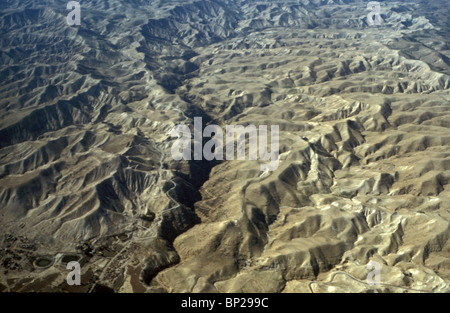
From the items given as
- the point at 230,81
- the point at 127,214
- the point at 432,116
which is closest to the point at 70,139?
the point at 127,214

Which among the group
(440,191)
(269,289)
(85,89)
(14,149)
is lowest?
(269,289)

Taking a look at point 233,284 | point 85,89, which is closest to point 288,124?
point 233,284

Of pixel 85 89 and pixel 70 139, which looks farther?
pixel 85 89

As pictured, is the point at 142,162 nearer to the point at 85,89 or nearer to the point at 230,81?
the point at 85,89

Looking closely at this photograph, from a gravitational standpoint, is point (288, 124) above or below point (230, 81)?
below

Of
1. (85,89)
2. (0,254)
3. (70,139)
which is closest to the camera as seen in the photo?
(0,254)

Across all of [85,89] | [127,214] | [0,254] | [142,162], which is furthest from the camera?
[85,89]

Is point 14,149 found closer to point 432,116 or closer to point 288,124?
point 288,124

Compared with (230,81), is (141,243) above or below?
below

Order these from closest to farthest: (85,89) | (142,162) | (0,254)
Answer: (0,254), (142,162), (85,89)
